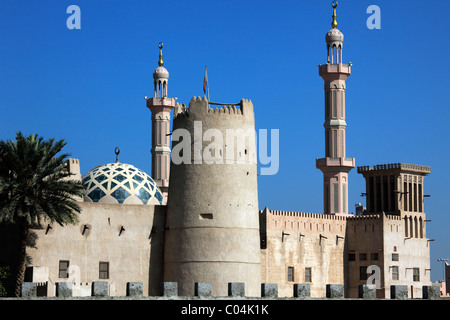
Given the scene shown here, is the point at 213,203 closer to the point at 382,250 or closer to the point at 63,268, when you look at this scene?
the point at 63,268

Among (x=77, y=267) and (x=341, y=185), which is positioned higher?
(x=341, y=185)

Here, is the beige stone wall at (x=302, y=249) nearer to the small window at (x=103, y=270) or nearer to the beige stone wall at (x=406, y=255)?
the beige stone wall at (x=406, y=255)

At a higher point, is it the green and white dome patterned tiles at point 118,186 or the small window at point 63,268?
the green and white dome patterned tiles at point 118,186

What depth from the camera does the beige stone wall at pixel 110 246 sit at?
139 ft

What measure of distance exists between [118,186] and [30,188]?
601 cm

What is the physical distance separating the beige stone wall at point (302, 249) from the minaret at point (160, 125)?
19.1 m

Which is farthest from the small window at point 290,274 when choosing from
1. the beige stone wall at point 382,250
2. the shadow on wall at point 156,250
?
the shadow on wall at point 156,250

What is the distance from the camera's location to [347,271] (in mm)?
55062

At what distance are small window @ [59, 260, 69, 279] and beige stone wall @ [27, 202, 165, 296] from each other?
0.47 ft
